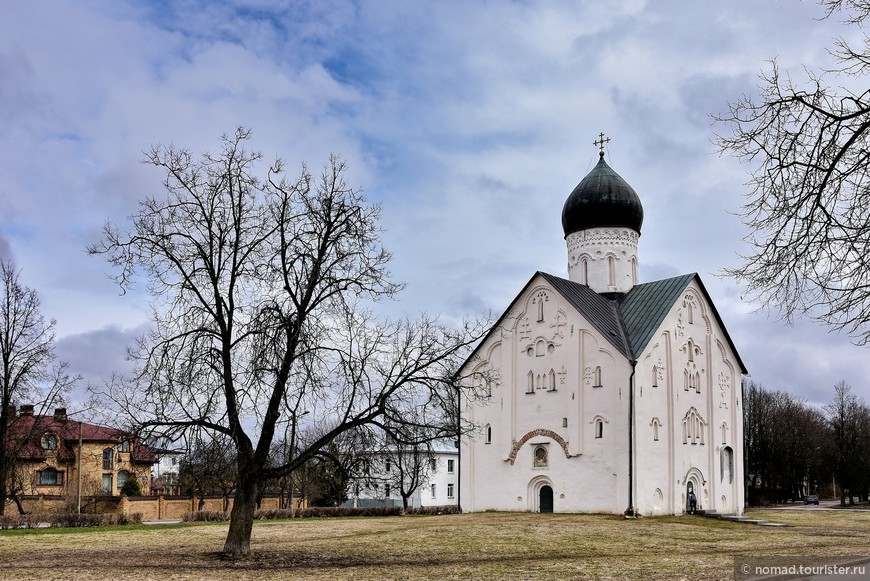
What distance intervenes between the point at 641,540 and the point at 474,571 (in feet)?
31.8

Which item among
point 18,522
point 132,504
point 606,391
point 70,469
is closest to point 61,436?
point 132,504

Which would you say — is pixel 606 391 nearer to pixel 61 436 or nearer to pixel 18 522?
pixel 18 522

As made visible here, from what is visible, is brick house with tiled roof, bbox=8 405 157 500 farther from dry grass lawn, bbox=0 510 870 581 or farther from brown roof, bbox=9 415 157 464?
dry grass lawn, bbox=0 510 870 581

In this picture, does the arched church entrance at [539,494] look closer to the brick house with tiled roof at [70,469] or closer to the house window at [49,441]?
the brick house with tiled roof at [70,469]

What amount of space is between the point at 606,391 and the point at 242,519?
2227cm

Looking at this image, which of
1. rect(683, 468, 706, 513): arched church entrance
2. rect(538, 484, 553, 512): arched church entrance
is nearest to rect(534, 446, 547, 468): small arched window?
rect(538, 484, 553, 512): arched church entrance

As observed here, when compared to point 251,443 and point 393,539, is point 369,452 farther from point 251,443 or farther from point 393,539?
point 393,539

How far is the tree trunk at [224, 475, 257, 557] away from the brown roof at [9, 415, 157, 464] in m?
1.87

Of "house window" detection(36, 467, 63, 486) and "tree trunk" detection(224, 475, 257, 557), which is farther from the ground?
"tree trunk" detection(224, 475, 257, 557)

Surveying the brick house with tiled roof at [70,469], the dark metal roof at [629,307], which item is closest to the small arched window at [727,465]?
the dark metal roof at [629,307]

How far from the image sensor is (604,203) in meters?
42.0

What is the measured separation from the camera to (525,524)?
28.5 metres

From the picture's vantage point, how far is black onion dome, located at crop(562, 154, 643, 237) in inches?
1654

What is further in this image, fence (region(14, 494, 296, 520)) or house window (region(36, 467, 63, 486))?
house window (region(36, 467, 63, 486))
